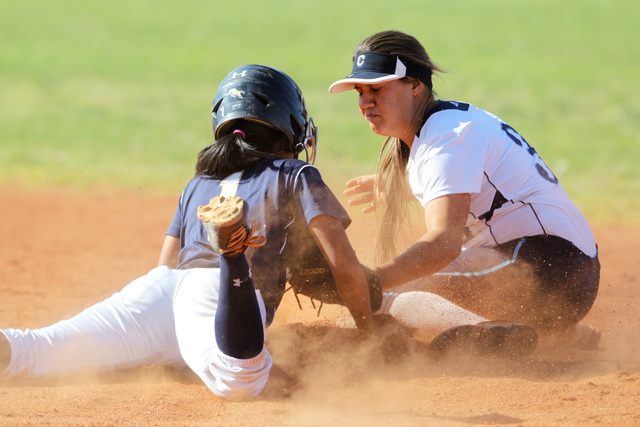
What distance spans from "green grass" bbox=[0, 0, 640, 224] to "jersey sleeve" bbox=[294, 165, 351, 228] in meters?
4.73

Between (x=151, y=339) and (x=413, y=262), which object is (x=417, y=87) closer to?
(x=413, y=262)

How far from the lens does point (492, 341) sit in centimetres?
329

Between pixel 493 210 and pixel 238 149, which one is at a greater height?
pixel 238 149

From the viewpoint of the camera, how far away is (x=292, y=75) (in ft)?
52.4

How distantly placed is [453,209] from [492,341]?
23.6 inches


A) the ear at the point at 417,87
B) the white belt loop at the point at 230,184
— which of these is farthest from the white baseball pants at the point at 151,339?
the ear at the point at 417,87

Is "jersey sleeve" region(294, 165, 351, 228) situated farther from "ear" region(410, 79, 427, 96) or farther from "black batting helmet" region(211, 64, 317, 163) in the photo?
"ear" region(410, 79, 427, 96)

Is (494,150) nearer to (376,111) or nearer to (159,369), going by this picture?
(376,111)

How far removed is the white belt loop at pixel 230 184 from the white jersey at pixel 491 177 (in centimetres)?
85

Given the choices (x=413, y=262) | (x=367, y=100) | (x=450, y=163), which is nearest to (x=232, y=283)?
(x=413, y=262)

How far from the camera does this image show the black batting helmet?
3.40 metres

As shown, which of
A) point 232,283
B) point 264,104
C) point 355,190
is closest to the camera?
point 232,283

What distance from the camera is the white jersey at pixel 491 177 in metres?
3.37

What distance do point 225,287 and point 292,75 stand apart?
536 inches
